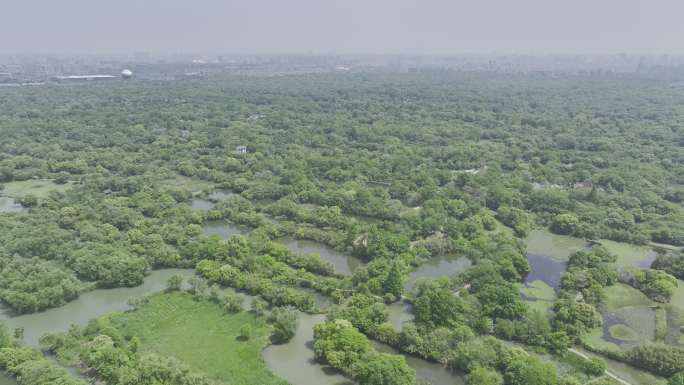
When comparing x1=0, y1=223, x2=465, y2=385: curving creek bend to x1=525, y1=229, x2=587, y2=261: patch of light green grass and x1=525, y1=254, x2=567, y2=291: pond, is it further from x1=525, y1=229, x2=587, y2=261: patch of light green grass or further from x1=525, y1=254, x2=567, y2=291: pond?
x1=525, y1=229, x2=587, y2=261: patch of light green grass

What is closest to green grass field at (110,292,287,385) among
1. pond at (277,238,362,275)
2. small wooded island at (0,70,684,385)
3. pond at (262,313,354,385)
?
small wooded island at (0,70,684,385)

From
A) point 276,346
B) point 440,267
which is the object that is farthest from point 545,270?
point 276,346

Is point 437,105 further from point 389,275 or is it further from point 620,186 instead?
point 389,275

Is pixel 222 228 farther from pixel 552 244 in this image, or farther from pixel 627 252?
pixel 627 252

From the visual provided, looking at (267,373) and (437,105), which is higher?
(437,105)

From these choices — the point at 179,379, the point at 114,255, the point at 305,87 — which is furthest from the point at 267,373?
the point at 305,87

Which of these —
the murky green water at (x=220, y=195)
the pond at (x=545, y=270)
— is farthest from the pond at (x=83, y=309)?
the pond at (x=545, y=270)

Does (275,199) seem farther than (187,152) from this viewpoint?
No
